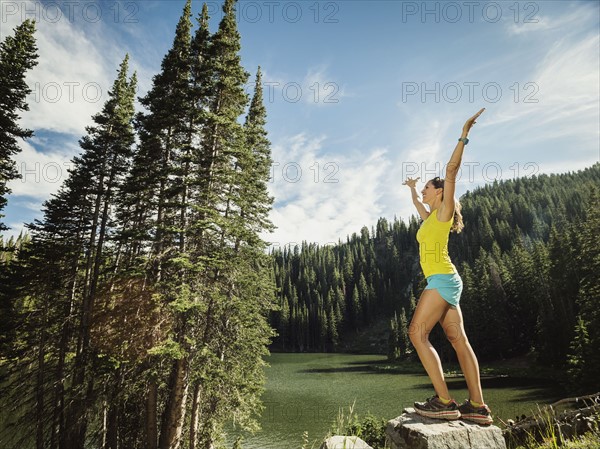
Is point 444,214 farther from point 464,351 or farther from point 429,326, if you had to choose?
point 464,351

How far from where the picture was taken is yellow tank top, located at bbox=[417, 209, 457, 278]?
13.4 feet

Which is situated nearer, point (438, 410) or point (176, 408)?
point (438, 410)

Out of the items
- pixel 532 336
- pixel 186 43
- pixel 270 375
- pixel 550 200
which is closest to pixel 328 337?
pixel 270 375

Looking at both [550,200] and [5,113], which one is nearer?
[5,113]

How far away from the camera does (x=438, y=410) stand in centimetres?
398

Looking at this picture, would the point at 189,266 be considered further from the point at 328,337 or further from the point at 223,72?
the point at 328,337

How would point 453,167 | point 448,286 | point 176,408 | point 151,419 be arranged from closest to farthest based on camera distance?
point 453,167
point 448,286
point 176,408
point 151,419

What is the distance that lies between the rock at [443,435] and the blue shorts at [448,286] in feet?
4.71

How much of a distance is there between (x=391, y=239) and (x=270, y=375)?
121m

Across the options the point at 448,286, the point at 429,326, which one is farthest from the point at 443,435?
the point at 448,286

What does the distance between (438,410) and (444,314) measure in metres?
1.19

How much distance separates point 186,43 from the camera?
1675cm

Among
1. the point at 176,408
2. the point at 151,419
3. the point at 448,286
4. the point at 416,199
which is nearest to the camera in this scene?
the point at 448,286

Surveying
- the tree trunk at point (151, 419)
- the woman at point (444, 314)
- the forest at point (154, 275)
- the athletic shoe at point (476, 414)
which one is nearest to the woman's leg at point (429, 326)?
the woman at point (444, 314)
